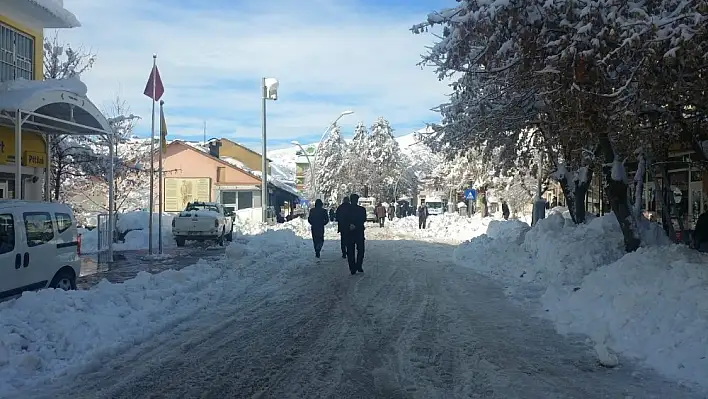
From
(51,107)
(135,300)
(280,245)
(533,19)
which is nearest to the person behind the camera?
(533,19)

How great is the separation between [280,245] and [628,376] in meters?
17.5

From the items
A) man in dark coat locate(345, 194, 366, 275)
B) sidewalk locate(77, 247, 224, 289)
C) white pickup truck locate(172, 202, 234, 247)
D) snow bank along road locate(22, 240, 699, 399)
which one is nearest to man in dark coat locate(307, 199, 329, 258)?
sidewalk locate(77, 247, 224, 289)

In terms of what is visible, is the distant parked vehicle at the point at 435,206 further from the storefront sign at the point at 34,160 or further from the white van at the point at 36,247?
the white van at the point at 36,247

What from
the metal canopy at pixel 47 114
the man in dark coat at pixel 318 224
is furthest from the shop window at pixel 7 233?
the man in dark coat at pixel 318 224

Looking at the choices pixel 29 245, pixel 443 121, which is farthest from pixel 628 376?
pixel 443 121

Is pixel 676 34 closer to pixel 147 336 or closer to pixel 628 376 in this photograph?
pixel 628 376

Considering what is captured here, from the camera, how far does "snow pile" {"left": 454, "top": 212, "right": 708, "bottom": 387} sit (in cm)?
741

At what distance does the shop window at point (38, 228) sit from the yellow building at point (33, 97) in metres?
4.40

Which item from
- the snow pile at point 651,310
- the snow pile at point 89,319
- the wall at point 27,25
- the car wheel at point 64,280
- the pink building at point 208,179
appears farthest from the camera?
the pink building at point 208,179

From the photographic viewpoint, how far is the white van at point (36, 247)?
389 inches

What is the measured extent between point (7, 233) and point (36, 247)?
2.41 feet

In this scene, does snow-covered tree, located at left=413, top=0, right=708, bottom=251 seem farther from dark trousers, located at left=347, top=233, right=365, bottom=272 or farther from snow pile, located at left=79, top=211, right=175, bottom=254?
snow pile, located at left=79, top=211, right=175, bottom=254

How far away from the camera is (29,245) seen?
10391 millimetres

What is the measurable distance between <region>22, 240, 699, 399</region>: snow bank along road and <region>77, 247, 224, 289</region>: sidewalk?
428cm
